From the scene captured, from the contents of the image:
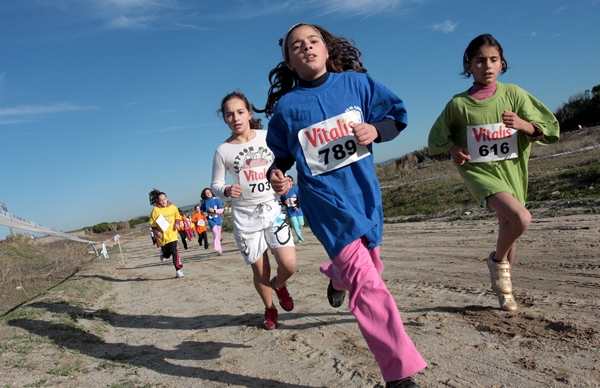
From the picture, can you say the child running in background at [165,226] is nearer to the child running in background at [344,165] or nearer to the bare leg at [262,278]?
the bare leg at [262,278]

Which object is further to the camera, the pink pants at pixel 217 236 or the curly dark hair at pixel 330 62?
the pink pants at pixel 217 236

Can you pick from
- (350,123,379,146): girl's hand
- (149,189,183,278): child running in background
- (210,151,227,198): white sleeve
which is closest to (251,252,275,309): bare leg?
(210,151,227,198): white sleeve

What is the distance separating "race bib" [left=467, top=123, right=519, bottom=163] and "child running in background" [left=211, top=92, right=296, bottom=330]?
199 centimetres

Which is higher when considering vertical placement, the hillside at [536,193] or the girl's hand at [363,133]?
the girl's hand at [363,133]

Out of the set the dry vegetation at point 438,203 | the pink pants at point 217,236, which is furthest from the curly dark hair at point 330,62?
the pink pants at point 217,236

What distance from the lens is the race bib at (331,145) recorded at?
290 centimetres

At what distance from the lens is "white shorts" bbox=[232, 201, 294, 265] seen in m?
4.79

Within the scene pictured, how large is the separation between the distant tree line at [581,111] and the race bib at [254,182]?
35921 mm

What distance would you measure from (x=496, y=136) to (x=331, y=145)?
194 centimetres

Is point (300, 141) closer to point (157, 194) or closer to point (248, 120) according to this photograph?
point (248, 120)

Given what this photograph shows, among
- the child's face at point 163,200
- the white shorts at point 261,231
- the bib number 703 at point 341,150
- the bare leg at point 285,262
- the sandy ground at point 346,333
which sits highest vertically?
the child's face at point 163,200

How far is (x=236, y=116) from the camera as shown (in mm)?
5035

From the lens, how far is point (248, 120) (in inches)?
203

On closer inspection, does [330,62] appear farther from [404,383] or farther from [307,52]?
[404,383]
